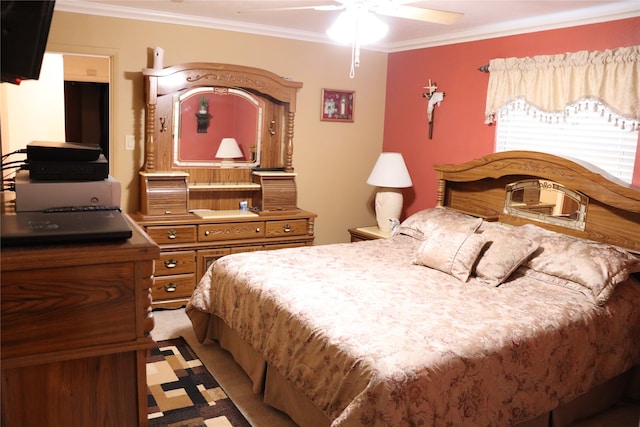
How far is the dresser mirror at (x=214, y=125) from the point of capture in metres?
4.45

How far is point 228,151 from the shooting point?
469 centimetres

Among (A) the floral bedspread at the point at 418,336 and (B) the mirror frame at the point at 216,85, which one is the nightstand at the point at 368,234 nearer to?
(B) the mirror frame at the point at 216,85

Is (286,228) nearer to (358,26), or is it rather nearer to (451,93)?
(451,93)

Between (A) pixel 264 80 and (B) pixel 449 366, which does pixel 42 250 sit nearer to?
(B) pixel 449 366

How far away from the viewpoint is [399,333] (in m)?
2.30

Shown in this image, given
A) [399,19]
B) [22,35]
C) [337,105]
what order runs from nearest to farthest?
[22,35] → [399,19] → [337,105]

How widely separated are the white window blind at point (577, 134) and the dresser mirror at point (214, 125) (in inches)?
82.2

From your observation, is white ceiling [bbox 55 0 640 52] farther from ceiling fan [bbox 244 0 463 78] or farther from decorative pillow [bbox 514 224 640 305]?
decorative pillow [bbox 514 224 640 305]

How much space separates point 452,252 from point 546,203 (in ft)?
2.95

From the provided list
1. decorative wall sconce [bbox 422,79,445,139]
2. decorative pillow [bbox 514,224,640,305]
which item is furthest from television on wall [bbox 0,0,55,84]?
decorative wall sconce [bbox 422,79,445,139]

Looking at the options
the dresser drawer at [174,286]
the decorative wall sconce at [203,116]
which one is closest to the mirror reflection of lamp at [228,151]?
the decorative wall sconce at [203,116]

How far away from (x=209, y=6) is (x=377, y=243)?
2.11 metres

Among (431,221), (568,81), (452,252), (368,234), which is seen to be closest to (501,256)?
(452,252)

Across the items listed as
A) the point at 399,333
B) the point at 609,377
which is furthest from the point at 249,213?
the point at 609,377
